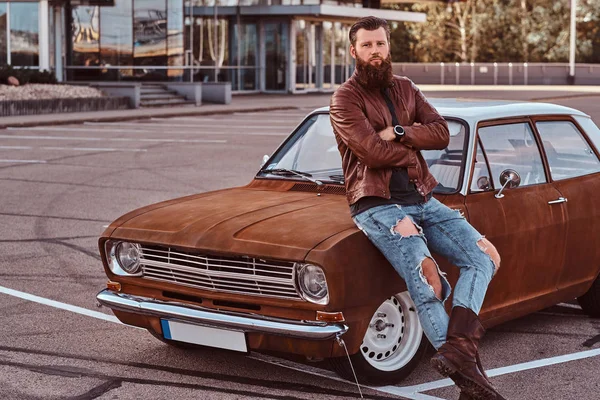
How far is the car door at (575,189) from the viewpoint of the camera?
6.34 meters

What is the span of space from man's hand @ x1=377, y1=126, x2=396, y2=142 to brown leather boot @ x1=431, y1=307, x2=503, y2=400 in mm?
927

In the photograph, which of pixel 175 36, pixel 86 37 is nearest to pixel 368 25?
pixel 86 37

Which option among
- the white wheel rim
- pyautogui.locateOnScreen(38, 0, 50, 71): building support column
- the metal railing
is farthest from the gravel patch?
the metal railing

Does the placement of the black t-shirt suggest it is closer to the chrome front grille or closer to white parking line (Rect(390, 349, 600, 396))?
the chrome front grille

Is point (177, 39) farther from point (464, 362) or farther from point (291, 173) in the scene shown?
point (464, 362)

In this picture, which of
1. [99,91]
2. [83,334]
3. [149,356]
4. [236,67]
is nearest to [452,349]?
[149,356]

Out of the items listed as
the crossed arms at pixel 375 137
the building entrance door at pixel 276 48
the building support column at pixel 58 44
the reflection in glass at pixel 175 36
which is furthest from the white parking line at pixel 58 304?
the building entrance door at pixel 276 48

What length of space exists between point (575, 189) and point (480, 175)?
0.82 m

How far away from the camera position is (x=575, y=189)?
6.46 metres

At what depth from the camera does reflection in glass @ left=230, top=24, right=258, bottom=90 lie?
4581 cm

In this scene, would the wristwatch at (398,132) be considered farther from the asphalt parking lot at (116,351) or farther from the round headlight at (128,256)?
the round headlight at (128,256)

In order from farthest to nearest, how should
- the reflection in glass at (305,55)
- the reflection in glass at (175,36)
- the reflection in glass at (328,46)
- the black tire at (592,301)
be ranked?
1. the reflection in glass at (328,46)
2. the reflection in glass at (305,55)
3. the reflection in glass at (175,36)
4. the black tire at (592,301)

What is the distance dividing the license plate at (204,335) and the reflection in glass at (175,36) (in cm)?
3335

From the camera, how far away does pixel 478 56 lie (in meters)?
73.3
